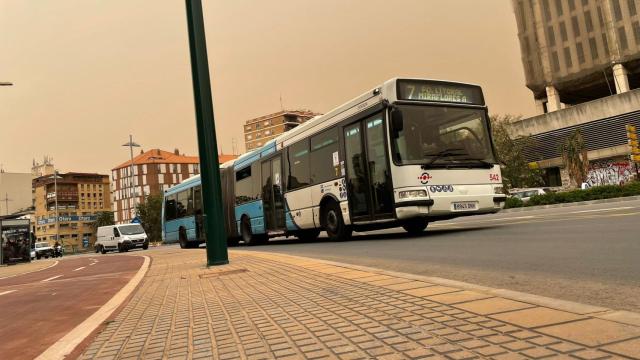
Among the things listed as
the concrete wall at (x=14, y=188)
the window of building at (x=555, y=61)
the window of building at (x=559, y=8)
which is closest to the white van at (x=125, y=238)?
the window of building at (x=555, y=61)

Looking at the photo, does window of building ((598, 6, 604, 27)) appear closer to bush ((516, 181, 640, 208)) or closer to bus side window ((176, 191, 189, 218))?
bush ((516, 181, 640, 208))

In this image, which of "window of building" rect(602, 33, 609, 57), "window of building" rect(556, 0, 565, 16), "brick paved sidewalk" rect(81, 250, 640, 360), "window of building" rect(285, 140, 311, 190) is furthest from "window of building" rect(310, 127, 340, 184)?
"window of building" rect(556, 0, 565, 16)

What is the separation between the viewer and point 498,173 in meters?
12.5

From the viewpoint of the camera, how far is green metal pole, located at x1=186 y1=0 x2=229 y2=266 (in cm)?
1043

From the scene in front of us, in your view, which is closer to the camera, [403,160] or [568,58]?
[403,160]

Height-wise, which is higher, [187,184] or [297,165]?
[187,184]

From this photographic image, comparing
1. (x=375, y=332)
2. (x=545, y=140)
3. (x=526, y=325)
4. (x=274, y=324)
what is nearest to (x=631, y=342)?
(x=526, y=325)

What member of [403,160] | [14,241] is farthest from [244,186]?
[14,241]

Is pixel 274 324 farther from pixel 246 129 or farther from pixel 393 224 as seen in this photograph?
pixel 246 129

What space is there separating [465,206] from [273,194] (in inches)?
292

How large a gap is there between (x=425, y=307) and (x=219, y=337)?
1615mm

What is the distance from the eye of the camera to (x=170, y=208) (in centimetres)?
2780

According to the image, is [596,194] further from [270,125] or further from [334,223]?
[270,125]

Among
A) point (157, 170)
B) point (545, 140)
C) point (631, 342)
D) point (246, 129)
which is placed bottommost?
point (631, 342)
